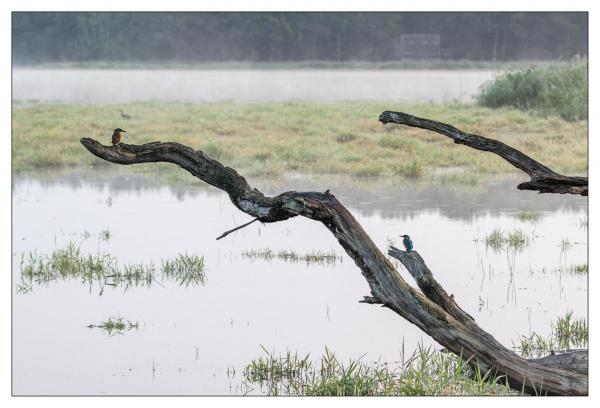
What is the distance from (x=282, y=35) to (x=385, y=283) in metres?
30.5

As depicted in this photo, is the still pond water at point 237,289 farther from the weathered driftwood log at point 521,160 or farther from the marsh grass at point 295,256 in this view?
the weathered driftwood log at point 521,160

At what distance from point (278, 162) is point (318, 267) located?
9.24 m

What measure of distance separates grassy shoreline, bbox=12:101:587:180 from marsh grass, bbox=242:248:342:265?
7.31m

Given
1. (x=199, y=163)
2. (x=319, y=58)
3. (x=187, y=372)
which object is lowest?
(x=187, y=372)

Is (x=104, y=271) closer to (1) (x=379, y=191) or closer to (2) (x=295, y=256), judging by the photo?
(2) (x=295, y=256)

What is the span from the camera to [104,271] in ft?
40.1

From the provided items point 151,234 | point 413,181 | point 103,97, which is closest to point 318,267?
point 151,234

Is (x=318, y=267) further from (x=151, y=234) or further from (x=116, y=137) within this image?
(x=116, y=137)

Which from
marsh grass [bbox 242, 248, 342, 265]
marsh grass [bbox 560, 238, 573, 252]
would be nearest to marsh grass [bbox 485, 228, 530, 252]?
marsh grass [bbox 560, 238, 573, 252]

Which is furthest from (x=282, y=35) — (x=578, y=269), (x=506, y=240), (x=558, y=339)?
(x=558, y=339)

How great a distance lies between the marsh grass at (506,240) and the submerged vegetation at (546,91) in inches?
487

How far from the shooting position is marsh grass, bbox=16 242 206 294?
470 inches

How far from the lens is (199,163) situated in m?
8.32

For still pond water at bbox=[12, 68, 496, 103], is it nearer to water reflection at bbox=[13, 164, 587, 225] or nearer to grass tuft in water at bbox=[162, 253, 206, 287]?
water reflection at bbox=[13, 164, 587, 225]
